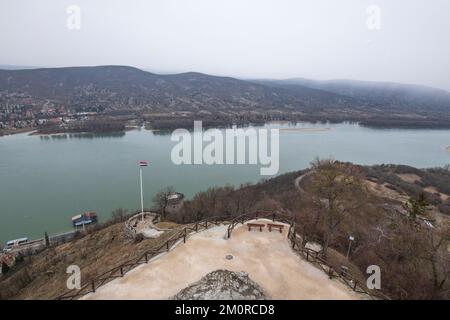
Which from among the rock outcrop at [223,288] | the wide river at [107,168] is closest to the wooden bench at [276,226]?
the rock outcrop at [223,288]

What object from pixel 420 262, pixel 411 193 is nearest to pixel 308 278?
pixel 420 262

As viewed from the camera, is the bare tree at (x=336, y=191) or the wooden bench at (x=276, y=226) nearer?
the wooden bench at (x=276, y=226)

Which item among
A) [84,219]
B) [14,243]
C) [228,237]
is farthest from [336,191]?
[14,243]

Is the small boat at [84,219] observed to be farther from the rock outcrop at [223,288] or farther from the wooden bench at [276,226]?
the rock outcrop at [223,288]

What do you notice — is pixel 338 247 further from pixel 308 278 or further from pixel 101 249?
pixel 101 249

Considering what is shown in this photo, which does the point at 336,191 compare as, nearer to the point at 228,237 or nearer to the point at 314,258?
the point at 314,258

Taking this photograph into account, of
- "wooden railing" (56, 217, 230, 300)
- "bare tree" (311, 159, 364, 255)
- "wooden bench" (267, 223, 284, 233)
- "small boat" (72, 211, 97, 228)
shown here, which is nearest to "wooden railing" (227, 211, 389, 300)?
"wooden bench" (267, 223, 284, 233)
